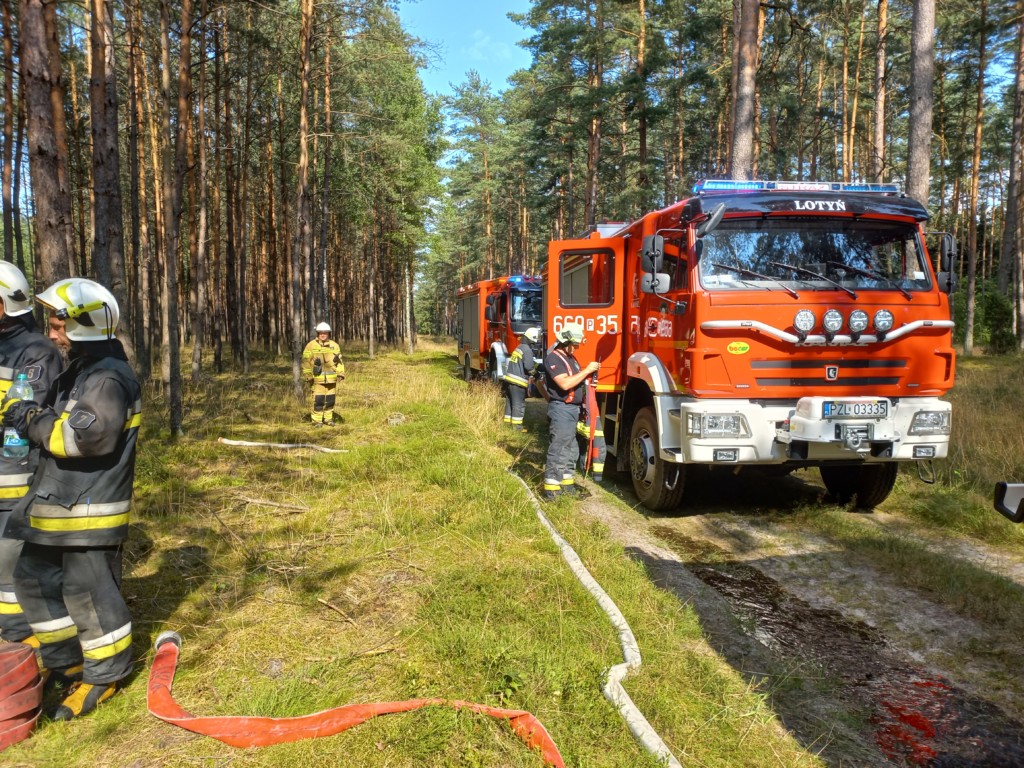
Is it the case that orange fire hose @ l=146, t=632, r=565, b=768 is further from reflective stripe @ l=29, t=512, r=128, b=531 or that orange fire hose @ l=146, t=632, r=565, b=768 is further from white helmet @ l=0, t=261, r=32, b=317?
white helmet @ l=0, t=261, r=32, b=317

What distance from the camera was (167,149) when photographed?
10.4 metres

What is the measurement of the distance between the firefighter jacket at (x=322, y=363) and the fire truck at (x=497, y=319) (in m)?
5.10

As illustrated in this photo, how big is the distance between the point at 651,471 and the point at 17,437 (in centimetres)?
527

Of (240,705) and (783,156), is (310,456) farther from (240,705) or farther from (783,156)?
(783,156)

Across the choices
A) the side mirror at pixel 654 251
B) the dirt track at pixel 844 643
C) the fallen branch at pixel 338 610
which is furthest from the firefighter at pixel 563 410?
the fallen branch at pixel 338 610

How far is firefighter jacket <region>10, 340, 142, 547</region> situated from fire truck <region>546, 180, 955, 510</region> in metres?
4.19

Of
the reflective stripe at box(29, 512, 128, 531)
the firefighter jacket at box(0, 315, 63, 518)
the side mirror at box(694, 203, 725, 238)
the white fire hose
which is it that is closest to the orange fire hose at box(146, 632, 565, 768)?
the white fire hose

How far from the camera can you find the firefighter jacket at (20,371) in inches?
117

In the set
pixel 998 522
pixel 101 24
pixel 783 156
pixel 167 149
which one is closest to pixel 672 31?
pixel 783 156

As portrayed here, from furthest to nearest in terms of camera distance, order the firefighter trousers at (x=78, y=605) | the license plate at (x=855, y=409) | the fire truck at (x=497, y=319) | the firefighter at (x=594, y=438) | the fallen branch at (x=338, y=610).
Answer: the fire truck at (x=497, y=319), the firefighter at (x=594, y=438), the license plate at (x=855, y=409), the fallen branch at (x=338, y=610), the firefighter trousers at (x=78, y=605)

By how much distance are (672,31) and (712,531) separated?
2440cm

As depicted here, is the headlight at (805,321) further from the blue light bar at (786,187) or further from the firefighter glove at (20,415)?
the firefighter glove at (20,415)

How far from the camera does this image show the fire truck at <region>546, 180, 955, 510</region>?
5.25 m

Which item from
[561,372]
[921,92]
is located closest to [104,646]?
[561,372]
